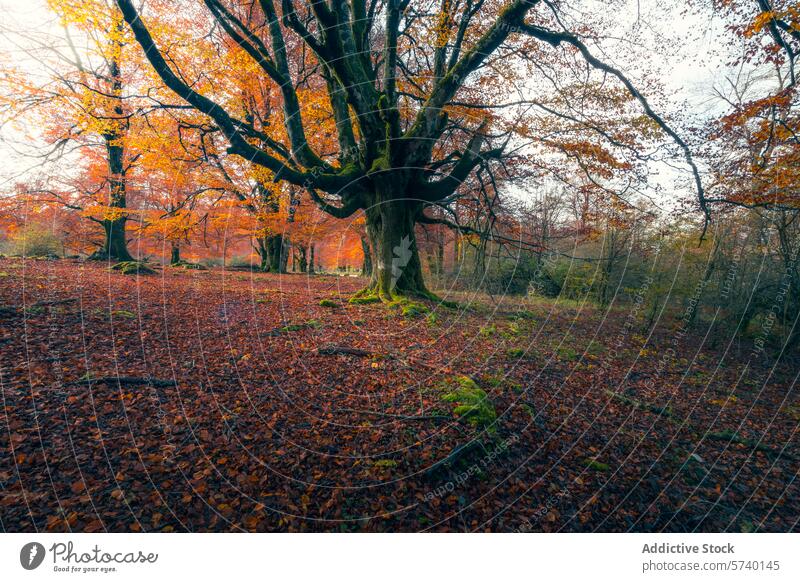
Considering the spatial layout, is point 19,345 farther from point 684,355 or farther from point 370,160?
point 684,355

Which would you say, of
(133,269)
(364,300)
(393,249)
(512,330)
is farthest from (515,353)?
(133,269)

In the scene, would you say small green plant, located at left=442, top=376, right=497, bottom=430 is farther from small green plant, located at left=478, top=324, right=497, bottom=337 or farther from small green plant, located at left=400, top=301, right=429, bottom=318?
small green plant, located at left=400, top=301, right=429, bottom=318

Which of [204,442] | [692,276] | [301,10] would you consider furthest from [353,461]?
[692,276]

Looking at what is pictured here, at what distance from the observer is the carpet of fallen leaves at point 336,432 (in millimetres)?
2801

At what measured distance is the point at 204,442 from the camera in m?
3.40

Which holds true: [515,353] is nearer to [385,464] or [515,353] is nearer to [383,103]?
[385,464]

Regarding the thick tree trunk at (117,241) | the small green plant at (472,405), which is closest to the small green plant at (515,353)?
the small green plant at (472,405)

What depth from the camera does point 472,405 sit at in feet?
14.6

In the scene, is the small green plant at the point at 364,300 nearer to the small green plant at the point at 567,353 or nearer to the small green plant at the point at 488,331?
the small green plant at the point at 488,331

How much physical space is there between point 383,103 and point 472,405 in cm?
782

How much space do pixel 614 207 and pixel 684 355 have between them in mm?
5546

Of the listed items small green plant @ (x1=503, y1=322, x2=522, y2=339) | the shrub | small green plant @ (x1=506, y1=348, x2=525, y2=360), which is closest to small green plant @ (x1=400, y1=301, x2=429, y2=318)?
small green plant @ (x1=503, y1=322, x2=522, y2=339)

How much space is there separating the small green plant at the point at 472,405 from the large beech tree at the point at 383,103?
4.98m

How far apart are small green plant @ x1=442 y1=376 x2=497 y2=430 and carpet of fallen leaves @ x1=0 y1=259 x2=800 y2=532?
0.55 ft
